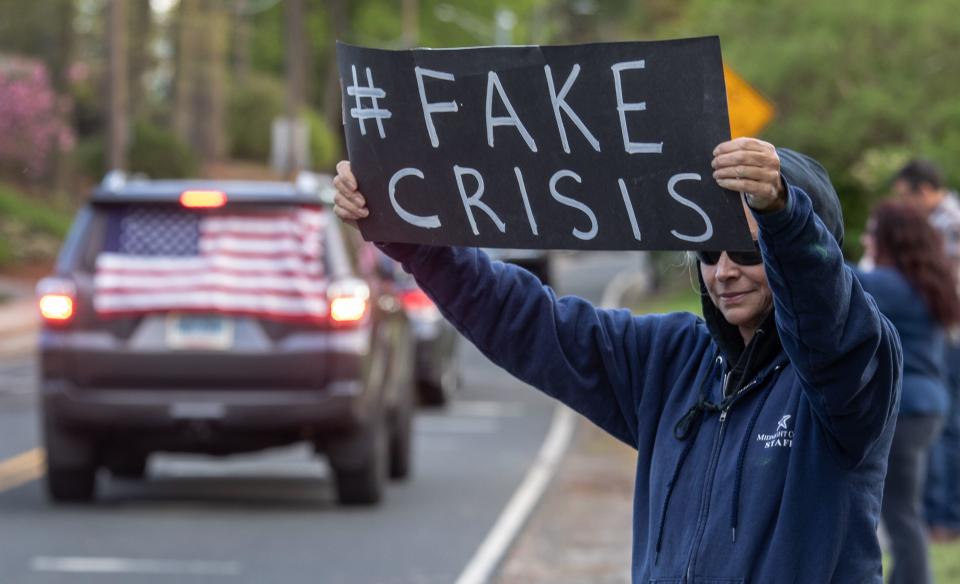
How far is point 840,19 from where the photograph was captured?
30219 millimetres

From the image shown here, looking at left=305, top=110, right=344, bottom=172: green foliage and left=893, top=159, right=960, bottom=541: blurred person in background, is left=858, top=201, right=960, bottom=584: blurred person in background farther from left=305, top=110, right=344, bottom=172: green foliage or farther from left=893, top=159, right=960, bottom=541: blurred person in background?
left=305, top=110, right=344, bottom=172: green foliage

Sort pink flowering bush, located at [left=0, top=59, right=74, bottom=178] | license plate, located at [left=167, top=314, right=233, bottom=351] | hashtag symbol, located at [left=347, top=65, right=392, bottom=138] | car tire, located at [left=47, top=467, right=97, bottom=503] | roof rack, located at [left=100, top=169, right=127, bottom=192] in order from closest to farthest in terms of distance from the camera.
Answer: hashtag symbol, located at [left=347, top=65, right=392, bottom=138] < license plate, located at [left=167, top=314, right=233, bottom=351] < roof rack, located at [left=100, top=169, right=127, bottom=192] < car tire, located at [left=47, top=467, right=97, bottom=503] < pink flowering bush, located at [left=0, top=59, right=74, bottom=178]

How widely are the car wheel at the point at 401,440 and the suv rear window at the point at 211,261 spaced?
203cm

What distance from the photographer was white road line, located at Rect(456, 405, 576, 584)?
9665 mm

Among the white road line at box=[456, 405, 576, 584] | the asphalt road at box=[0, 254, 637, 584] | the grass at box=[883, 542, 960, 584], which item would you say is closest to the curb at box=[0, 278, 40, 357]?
the white road line at box=[456, 405, 576, 584]

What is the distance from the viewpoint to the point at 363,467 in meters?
11.5

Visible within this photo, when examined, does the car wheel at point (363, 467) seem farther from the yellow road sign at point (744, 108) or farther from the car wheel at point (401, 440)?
the yellow road sign at point (744, 108)

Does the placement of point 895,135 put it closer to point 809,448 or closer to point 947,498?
point 947,498

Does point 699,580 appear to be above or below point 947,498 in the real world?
above

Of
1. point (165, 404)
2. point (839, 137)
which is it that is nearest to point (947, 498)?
point (165, 404)

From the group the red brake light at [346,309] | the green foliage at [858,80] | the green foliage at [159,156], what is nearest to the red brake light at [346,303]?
the red brake light at [346,309]

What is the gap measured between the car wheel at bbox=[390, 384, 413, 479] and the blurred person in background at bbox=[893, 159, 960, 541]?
11.9 ft

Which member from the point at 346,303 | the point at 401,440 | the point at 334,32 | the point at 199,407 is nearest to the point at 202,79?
the point at 334,32

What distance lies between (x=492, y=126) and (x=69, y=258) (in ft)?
24.6
